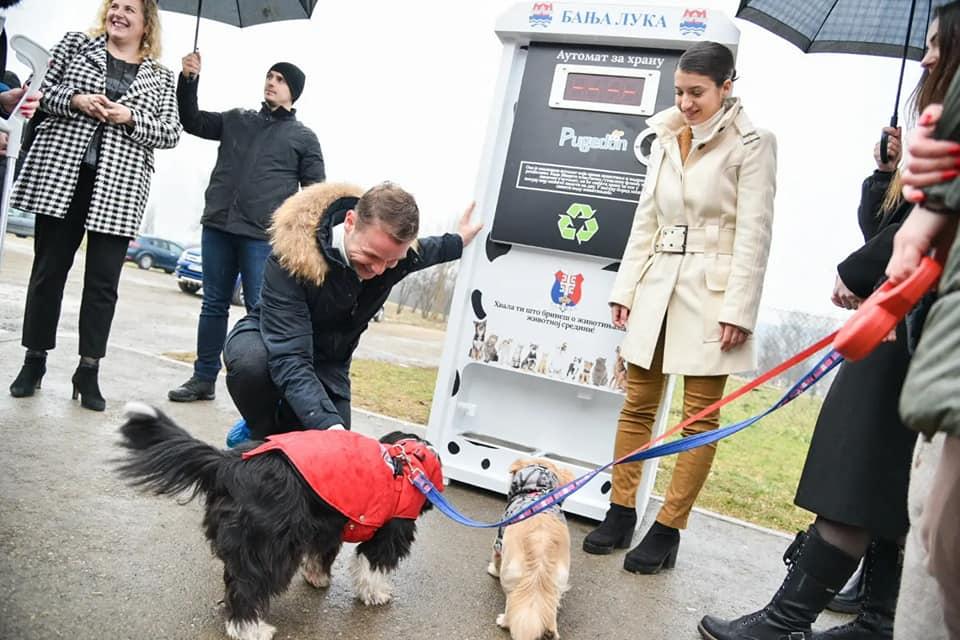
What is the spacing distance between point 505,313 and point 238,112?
208 centimetres

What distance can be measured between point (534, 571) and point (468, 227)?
1.83 metres

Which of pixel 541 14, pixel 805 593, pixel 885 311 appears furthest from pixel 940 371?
pixel 541 14

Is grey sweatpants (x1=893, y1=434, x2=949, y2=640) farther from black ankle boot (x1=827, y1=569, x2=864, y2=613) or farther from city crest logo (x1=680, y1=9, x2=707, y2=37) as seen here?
city crest logo (x1=680, y1=9, x2=707, y2=37)

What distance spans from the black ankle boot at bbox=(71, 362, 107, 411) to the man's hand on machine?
1.98 meters

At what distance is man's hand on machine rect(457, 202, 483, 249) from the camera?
364cm

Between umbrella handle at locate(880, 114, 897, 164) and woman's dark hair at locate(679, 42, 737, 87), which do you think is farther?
woman's dark hair at locate(679, 42, 737, 87)

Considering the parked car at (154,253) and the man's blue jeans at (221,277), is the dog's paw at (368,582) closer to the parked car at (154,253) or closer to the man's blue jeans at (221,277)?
the man's blue jeans at (221,277)

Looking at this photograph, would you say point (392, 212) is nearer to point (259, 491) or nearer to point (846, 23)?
point (259, 491)

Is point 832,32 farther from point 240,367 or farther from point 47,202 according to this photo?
point 47,202

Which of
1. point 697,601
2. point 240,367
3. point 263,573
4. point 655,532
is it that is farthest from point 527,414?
point 263,573

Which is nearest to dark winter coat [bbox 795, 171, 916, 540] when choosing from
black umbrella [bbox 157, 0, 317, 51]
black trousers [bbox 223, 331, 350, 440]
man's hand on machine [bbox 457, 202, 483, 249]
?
black trousers [bbox 223, 331, 350, 440]

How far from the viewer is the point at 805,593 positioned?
86.6 inches

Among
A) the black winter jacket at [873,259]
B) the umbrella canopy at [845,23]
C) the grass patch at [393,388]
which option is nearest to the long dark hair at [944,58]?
the black winter jacket at [873,259]

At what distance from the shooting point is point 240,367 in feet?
8.94
